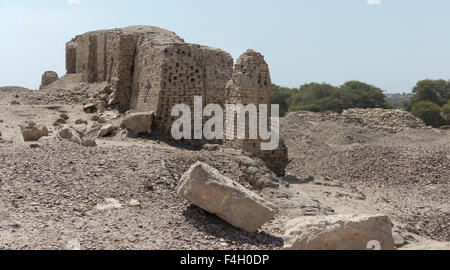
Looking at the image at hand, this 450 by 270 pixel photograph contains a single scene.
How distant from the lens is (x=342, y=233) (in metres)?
4.72

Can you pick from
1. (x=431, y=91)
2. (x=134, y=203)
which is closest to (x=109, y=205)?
(x=134, y=203)

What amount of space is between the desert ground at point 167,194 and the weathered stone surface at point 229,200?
0.15 m

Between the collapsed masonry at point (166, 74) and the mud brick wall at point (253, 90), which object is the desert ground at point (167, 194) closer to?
the mud brick wall at point (253, 90)

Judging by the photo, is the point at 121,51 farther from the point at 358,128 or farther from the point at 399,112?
the point at 399,112

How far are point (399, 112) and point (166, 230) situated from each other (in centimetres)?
2014

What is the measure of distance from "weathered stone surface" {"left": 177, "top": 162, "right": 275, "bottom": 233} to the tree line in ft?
88.5

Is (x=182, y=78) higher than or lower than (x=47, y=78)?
lower

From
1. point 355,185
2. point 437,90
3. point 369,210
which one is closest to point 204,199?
point 369,210

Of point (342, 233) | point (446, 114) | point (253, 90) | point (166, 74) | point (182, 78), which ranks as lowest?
point (342, 233)

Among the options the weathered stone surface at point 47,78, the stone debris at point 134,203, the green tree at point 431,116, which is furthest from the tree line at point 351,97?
the stone debris at point 134,203

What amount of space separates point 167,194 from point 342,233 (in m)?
2.53

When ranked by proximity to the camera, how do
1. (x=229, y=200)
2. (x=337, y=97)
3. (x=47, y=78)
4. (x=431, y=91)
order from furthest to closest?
(x=431, y=91)
(x=337, y=97)
(x=47, y=78)
(x=229, y=200)

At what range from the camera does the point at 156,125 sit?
12852mm

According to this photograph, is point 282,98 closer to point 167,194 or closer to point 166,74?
point 166,74
